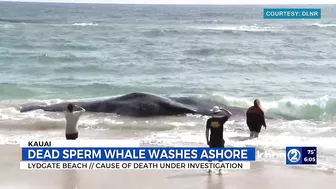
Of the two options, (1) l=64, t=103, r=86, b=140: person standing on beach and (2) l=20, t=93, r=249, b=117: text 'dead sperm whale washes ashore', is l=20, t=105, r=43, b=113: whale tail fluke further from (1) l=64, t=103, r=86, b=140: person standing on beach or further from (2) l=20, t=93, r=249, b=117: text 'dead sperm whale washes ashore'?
(1) l=64, t=103, r=86, b=140: person standing on beach

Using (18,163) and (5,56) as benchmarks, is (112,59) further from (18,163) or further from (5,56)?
(18,163)

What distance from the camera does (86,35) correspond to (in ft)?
144

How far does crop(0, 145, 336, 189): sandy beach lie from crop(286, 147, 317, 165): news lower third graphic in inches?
18.3

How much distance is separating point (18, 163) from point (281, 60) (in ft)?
77.7

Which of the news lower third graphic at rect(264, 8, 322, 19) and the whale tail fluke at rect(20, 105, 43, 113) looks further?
the news lower third graphic at rect(264, 8, 322, 19)

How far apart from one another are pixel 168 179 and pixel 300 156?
2.72 metres

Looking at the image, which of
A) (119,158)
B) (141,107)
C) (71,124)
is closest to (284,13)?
(141,107)

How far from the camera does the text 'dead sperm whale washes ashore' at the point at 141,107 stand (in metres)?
15.1

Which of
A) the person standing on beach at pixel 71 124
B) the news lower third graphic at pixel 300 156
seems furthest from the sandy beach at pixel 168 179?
the person standing on beach at pixel 71 124

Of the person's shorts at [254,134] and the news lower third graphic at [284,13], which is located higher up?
the news lower third graphic at [284,13]

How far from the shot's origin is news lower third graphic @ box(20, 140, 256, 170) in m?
8.70

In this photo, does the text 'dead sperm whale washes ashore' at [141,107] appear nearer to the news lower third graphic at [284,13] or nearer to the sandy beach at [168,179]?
the news lower third graphic at [284,13]

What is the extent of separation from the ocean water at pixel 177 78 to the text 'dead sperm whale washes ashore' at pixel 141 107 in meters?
0.53

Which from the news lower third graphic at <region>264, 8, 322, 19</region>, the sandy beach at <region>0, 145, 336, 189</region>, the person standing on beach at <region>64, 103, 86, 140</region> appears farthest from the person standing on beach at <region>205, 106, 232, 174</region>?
the news lower third graphic at <region>264, 8, 322, 19</region>
